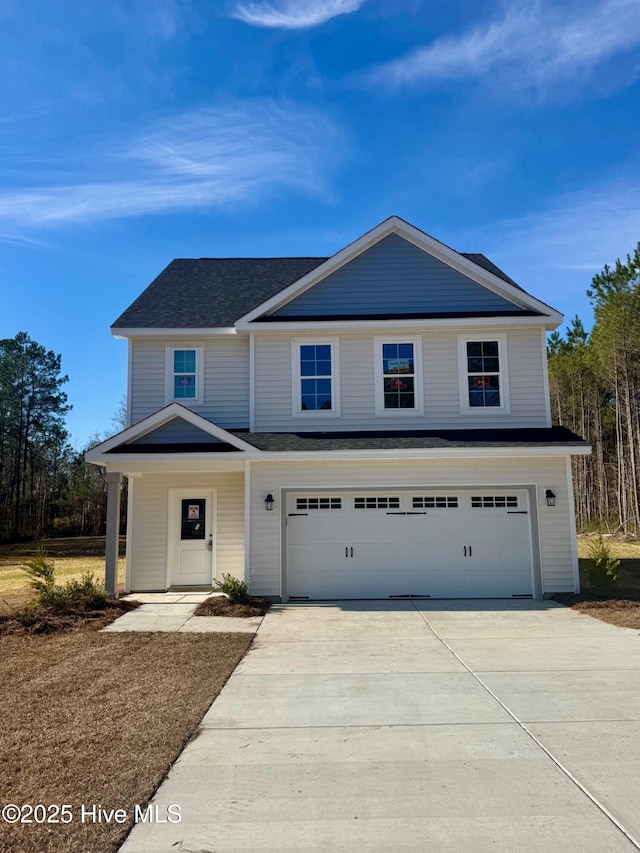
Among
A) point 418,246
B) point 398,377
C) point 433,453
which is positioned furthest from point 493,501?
point 418,246

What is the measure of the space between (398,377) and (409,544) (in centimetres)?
359

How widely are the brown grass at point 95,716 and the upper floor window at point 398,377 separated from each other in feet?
20.1

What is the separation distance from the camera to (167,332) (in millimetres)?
13672

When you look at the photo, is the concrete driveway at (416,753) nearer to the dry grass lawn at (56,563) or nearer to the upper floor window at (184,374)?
the upper floor window at (184,374)

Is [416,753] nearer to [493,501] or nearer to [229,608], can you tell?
[229,608]

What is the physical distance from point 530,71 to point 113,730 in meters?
12.4

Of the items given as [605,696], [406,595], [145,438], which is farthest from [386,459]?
[605,696]

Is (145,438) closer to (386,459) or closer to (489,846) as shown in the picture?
(386,459)

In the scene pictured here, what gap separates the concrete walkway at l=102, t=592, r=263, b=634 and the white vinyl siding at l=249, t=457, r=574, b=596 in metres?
2.10

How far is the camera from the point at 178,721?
5.38 metres

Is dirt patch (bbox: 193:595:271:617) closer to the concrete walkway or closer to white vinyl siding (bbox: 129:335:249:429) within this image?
the concrete walkway

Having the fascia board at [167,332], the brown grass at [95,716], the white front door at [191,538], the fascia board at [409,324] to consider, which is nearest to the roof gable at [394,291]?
the fascia board at [409,324]

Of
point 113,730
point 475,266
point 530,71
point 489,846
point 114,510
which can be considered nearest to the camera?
point 489,846

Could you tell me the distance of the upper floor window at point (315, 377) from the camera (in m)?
13.1
